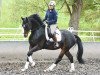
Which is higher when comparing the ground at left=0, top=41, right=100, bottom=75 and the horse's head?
the horse's head

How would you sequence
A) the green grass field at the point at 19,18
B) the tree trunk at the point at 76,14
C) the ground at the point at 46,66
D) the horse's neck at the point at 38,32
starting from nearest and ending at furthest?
the ground at the point at 46,66 → the horse's neck at the point at 38,32 → the tree trunk at the point at 76,14 → the green grass field at the point at 19,18

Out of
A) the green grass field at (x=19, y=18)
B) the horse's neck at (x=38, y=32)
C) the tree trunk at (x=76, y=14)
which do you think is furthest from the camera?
the green grass field at (x=19, y=18)

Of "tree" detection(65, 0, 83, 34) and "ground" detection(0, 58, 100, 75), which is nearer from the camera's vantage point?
"ground" detection(0, 58, 100, 75)

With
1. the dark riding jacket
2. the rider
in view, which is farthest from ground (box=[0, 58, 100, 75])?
the dark riding jacket

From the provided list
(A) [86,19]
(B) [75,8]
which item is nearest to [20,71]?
(B) [75,8]

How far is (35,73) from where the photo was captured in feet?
35.8

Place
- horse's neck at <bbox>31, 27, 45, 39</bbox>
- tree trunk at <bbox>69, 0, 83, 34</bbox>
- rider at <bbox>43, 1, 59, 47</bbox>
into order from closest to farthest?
rider at <bbox>43, 1, 59, 47</bbox> → horse's neck at <bbox>31, 27, 45, 39</bbox> → tree trunk at <bbox>69, 0, 83, 34</bbox>

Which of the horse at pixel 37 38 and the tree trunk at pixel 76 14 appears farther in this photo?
the tree trunk at pixel 76 14

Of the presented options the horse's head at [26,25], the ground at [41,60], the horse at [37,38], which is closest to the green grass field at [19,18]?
the ground at [41,60]

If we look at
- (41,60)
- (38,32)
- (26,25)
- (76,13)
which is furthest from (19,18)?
(26,25)

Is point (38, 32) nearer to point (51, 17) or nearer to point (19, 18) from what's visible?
point (51, 17)

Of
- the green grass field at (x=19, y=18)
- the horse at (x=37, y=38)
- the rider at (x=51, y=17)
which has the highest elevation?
the rider at (x=51, y=17)

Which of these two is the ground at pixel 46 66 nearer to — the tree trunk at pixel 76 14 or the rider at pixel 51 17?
the rider at pixel 51 17

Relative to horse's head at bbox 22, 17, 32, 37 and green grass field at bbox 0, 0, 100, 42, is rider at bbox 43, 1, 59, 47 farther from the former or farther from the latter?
green grass field at bbox 0, 0, 100, 42
